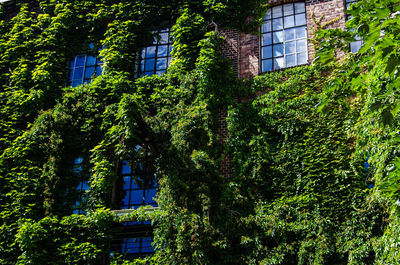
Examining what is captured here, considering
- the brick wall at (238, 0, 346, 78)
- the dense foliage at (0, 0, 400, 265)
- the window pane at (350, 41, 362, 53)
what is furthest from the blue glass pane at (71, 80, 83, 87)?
the window pane at (350, 41, 362, 53)

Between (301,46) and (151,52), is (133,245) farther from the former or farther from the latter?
(301,46)

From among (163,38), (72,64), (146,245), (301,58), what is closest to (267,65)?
(301,58)

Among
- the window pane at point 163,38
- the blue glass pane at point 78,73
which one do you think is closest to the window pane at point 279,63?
the window pane at point 163,38

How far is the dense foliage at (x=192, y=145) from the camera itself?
10.5 meters

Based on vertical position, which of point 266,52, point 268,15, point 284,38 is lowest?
point 266,52

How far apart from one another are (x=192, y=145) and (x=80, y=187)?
3395mm

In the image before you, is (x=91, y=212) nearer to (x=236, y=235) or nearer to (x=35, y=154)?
(x=35, y=154)

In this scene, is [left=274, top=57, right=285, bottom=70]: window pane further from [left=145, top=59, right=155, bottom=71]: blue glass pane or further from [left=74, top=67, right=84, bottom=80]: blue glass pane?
[left=74, top=67, right=84, bottom=80]: blue glass pane

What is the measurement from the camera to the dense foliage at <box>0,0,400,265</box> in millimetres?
10523

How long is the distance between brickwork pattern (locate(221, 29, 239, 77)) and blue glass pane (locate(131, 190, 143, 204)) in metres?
4.04

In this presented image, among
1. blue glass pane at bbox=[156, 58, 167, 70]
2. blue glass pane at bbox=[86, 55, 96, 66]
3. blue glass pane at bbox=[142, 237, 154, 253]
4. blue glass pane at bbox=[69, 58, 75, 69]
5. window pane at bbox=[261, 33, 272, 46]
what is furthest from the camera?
blue glass pane at bbox=[69, 58, 75, 69]

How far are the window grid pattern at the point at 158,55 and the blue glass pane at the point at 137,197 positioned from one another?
3.57 meters

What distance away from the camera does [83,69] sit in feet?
51.2

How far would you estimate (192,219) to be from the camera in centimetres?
1109
